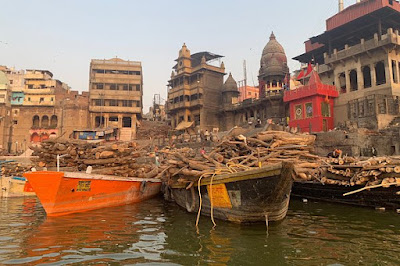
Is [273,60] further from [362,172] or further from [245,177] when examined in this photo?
[245,177]

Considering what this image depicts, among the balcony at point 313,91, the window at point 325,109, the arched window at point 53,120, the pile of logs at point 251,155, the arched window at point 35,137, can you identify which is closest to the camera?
the pile of logs at point 251,155

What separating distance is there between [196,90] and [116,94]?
49.4 feet

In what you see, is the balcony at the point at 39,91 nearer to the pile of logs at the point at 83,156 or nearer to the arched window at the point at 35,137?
the arched window at the point at 35,137

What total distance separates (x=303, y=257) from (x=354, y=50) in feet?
97.0

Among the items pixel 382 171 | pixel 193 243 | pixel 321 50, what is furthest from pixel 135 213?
pixel 321 50

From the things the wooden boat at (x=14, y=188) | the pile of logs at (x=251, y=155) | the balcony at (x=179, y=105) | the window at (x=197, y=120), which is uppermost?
the balcony at (x=179, y=105)

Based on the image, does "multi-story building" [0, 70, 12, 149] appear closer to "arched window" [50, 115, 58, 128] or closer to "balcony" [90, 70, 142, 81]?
"arched window" [50, 115, 58, 128]

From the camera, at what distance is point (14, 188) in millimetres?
16078

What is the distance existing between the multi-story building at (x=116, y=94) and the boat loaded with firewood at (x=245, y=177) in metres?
40.0

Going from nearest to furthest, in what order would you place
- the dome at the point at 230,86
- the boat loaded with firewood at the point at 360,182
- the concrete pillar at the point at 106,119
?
the boat loaded with firewood at the point at 360,182
the dome at the point at 230,86
the concrete pillar at the point at 106,119

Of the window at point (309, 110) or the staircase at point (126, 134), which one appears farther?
the staircase at point (126, 134)

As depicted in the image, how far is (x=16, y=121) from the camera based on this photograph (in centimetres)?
4875

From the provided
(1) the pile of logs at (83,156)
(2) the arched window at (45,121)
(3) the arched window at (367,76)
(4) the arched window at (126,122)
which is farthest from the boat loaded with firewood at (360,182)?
(2) the arched window at (45,121)

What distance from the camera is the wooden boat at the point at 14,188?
1592 centimetres
